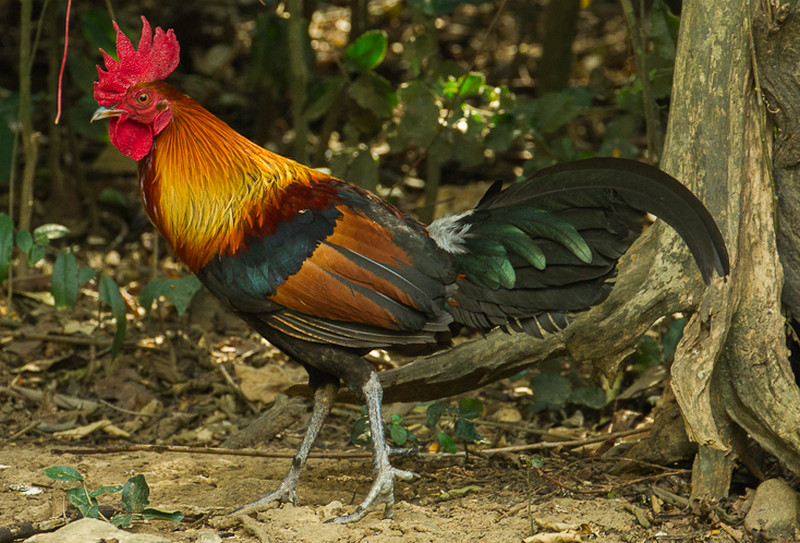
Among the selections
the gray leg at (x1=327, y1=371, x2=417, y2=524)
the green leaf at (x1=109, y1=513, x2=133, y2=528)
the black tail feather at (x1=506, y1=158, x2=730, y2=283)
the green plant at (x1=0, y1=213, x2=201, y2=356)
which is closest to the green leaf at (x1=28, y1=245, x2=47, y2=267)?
the green plant at (x1=0, y1=213, x2=201, y2=356)

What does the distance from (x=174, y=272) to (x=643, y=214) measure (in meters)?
4.62

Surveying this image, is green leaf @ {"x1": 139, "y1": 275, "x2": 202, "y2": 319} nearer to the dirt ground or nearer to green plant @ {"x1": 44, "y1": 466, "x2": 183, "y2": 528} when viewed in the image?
the dirt ground

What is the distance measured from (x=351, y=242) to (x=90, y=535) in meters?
1.61

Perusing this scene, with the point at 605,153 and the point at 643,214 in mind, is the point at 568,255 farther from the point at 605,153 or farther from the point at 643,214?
the point at 605,153

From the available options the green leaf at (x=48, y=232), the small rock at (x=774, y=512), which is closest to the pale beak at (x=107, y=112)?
the green leaf at (x=48, y=232)

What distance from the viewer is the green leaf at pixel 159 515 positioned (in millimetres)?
3668

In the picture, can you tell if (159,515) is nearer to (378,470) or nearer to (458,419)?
(378,470)

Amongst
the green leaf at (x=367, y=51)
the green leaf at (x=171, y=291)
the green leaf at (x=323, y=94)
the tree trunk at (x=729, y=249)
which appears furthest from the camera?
the green leaf at (x=323, y=94)

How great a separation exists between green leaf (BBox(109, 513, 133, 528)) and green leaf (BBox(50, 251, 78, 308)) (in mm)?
1760

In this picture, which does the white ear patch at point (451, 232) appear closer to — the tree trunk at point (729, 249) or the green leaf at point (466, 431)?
the tree trunk at point (729, 249)

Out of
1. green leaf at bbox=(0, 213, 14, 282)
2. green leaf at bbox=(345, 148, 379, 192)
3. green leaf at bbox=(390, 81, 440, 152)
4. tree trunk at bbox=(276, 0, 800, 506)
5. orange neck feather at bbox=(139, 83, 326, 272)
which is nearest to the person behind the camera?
tree trunk at bbox=(276, 0, 800, 506)

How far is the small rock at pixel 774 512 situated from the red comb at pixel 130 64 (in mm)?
3462

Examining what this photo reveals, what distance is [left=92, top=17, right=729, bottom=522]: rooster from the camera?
3.80m

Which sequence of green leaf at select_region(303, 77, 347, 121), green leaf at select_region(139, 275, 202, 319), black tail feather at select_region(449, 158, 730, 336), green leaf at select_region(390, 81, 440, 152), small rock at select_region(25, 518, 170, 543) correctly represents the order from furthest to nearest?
green leaf at select_region(303, 77, 347, 121), green leaf at select_region(390, 81, 440, 152), green leaf at select_region(139, 275, 202, 319), black tail feather at select_region(449, 158, 730, 336), small rock at select_region(25, 518, 170, 543)
